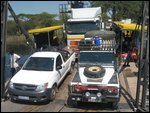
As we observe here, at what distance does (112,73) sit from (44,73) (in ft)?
9.86

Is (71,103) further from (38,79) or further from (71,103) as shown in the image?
(38,79)

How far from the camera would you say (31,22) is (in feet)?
214

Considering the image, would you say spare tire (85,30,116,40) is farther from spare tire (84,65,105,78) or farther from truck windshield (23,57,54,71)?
spare tire (84,65,105,78)

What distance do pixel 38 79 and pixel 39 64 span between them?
1614mm

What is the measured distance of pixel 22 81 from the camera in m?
13.6

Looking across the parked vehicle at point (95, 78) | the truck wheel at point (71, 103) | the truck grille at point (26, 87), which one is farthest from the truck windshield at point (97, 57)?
the truck grille at point (26, 87)

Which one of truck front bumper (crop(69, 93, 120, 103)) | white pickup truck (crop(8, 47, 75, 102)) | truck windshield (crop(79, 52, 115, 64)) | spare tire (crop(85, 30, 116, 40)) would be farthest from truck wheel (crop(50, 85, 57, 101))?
spare tire (crop(85, 30, 116, 40))

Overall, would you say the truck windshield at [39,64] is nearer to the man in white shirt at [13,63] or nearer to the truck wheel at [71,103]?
the truck wheel at [71,103]

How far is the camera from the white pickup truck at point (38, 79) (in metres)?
13.3

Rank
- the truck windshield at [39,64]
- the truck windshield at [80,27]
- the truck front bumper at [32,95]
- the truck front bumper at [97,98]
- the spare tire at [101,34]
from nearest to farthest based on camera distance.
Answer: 1. the truck front bumper at [97,98]
2. the truck front bumper at [32,95]
3. the truck windshield at [39,64]
4. the spare tire at [101,34]
5. the truck windshield at [80,27]

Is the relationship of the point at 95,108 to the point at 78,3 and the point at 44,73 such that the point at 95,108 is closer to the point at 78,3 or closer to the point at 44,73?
the point at 44,73

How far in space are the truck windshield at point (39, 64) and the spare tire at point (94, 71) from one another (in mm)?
1913

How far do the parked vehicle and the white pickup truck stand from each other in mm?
1044

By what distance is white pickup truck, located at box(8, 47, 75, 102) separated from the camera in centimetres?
1331
